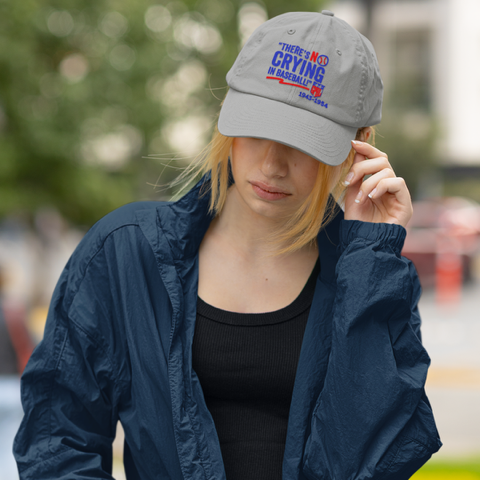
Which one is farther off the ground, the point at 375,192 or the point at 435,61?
the point at 435,61

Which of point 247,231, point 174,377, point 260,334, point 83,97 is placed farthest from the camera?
point 83,97

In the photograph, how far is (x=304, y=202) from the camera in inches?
61.7

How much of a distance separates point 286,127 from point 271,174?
12 cm

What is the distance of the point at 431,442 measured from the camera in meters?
1.45

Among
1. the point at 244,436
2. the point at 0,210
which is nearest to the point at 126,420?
the point at 244,436

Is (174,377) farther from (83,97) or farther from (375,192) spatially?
(83,97)

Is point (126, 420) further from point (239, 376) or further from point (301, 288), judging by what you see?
point (301, 288)

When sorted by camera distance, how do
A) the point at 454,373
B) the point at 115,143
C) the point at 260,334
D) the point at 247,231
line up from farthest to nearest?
the point at 115,143 → the point at 454,373 → the point at 247,231 → the point at 260,334

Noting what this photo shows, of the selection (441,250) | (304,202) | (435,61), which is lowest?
(441,250)

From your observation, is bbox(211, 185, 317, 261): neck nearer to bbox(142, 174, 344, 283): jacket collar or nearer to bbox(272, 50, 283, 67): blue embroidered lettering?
bbox(142, 174, 344, 283): jacket collar

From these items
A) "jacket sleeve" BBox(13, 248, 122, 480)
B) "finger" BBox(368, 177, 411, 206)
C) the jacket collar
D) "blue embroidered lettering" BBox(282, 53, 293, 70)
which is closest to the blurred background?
"jacket sleeve" BBox(13, 248, 122, 480)

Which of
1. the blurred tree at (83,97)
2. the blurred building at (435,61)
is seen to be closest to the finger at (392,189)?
the blurred tree at (83,97)

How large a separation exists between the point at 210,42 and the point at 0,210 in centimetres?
574

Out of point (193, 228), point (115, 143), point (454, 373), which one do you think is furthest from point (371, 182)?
point (115, 143)
